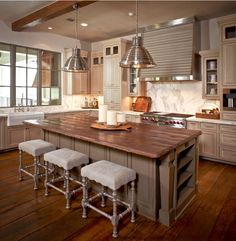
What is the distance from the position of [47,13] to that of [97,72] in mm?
2853

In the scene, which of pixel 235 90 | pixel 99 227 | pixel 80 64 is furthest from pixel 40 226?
pixel 235 90

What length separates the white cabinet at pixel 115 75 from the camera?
5.76 meters

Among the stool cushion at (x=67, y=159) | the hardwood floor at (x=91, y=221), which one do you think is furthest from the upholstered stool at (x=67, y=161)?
the hardwood floor at (x=91, y=221)

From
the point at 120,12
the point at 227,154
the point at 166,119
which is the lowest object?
the point at 227,154

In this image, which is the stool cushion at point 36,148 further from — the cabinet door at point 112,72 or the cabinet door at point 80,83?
the cabinet door at point 80,83

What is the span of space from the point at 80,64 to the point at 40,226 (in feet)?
7.52

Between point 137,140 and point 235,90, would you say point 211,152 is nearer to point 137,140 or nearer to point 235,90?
point 235,90

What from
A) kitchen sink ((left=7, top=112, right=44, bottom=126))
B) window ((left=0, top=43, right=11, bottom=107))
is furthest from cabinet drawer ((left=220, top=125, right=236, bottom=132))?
window ((left=0, top=43, right=11, bottom=107))

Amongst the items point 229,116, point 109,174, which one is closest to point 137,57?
point 109,174

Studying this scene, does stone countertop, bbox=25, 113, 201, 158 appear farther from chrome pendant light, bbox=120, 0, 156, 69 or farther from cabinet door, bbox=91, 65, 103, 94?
cabinet door, bbox=91, 65, 103, 94

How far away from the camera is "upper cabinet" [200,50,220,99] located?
450 centimetres

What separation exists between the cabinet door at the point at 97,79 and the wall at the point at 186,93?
1553 mm

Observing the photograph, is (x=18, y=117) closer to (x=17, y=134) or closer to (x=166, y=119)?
(x=17, y=134)

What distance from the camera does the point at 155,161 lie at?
7.57 feet
